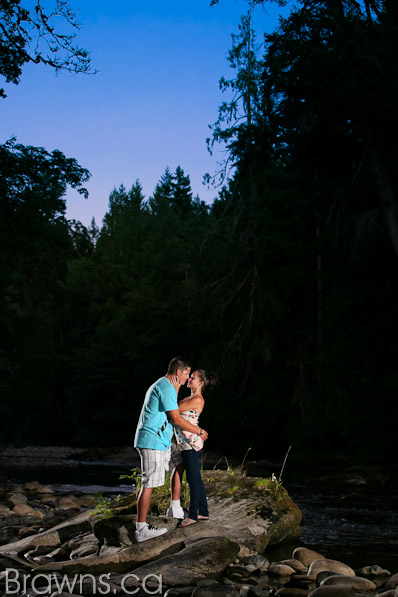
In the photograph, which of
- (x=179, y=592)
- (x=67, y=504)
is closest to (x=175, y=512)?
(x=179, y=592)

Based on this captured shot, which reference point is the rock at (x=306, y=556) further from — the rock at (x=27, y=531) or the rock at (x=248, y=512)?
the rock at (x=27, y=531)

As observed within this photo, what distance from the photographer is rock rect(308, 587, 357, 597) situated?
4.98 m

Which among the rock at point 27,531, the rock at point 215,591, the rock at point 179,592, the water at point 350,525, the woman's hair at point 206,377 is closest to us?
the rock at point 215,591

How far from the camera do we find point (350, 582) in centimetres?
544

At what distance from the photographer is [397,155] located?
57.5 ft

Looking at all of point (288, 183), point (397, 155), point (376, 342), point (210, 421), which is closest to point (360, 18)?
point (397, 155)

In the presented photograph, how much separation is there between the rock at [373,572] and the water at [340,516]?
1.25 ft

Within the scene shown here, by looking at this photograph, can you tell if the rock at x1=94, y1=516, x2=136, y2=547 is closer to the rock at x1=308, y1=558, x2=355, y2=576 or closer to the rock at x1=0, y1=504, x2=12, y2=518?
the rock at x1=308, y1=558, x2=355, y2=576

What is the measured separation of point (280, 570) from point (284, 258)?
2503 cm

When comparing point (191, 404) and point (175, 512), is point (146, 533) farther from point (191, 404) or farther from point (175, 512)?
point (191, 404)

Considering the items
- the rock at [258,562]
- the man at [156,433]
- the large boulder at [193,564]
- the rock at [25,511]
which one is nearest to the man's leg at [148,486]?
the man at [156,433]

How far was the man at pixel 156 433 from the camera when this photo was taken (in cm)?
634

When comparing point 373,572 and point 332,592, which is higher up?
point 332,592

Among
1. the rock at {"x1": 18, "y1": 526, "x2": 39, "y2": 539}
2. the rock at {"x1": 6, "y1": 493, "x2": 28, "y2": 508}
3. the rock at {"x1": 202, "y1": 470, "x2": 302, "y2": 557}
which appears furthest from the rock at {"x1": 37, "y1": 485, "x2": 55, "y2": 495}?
the rock at {"x1": 202, "y1": 470, "x2": 302, "y2": 557}
